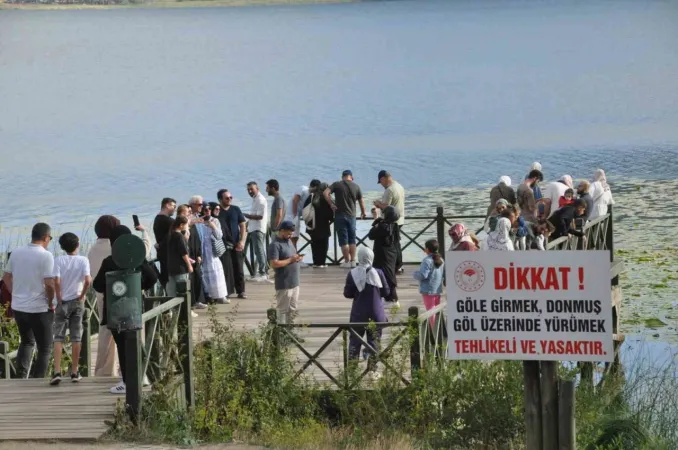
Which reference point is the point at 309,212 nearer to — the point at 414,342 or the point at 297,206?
the point at 297,206

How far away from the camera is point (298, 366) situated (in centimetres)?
1432

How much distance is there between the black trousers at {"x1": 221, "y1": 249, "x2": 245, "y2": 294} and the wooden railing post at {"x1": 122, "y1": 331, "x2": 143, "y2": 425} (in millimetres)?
6957

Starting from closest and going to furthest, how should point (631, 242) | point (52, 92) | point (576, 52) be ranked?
point (631, 242) → point (52, 92) → point (576, 52)

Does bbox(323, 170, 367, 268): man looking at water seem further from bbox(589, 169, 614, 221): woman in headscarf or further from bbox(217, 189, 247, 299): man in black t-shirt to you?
bbox(589, 169, 614, 221): woman in headscarf

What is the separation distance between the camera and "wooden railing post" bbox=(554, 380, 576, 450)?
9.09m

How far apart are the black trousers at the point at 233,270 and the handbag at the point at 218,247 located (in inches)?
27.5

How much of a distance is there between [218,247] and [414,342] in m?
5.00

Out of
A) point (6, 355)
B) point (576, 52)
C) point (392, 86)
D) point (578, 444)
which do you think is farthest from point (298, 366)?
point (576, 52)

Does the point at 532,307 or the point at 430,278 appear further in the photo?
the point at 430,278

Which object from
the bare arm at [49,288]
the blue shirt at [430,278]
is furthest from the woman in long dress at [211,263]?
the bare arm at [49,288]

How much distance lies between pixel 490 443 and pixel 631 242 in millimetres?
19230

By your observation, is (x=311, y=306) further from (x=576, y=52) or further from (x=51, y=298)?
(x=576, y=52)

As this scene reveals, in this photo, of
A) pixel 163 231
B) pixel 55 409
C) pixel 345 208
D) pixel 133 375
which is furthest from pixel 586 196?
→ pixel 55 409

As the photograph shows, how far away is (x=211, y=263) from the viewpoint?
1706cm
